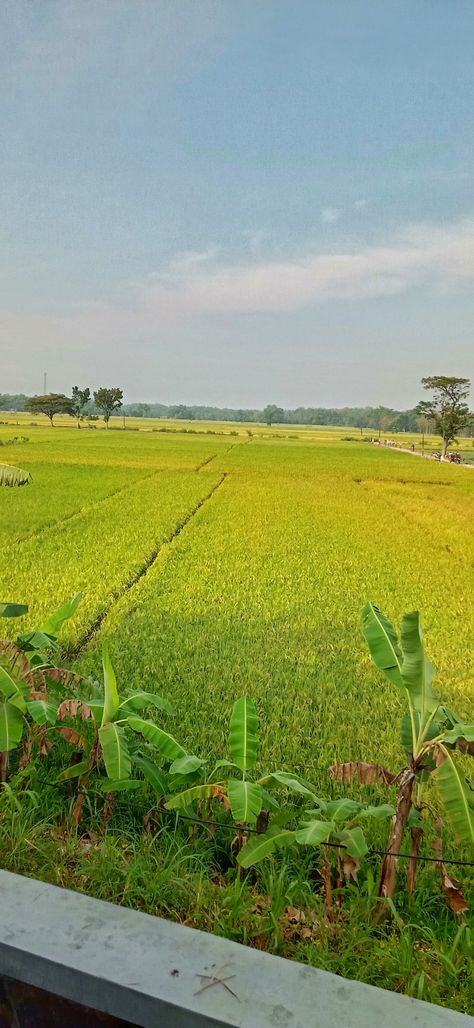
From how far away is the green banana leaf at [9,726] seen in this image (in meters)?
2.22

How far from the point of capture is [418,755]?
193 cm

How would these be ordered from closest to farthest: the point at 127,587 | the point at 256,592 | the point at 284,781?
the point at 284,781, the point at 256,592, the point at 127,587

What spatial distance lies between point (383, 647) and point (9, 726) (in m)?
1.37

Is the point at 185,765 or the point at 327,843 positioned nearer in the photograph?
the point at 327,843

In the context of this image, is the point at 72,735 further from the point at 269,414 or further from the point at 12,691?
the point at 269,414

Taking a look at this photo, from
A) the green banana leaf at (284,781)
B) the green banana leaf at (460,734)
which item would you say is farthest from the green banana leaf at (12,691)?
the green banana leaf at (460,734)

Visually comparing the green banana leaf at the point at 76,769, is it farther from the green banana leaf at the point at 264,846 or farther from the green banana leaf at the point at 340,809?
the green banana leaf at the point at 340,809

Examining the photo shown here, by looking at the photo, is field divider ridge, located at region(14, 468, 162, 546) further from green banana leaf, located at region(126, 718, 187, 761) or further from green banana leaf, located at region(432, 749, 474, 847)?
Answer: green banana leaf, located at region(432, 749, 474, 847)

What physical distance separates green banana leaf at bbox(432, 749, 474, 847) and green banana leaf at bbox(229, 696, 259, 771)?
0.65m

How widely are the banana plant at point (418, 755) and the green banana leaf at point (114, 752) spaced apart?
70 centimetres

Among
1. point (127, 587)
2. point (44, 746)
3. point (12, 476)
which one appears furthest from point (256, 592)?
point (44, 746)

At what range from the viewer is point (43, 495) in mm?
15875

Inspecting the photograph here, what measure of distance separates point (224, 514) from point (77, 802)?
11910mm

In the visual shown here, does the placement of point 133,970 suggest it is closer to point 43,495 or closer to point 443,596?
point 443,596
